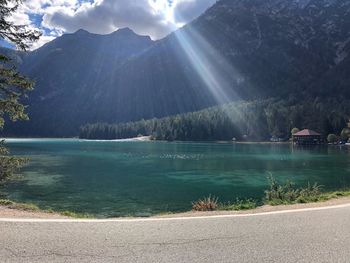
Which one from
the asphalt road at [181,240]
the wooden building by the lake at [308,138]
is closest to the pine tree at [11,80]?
the asphalt road at [181,240]

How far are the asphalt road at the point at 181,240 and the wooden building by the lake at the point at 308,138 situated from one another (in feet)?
547

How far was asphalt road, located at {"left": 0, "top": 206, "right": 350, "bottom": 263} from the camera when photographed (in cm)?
899

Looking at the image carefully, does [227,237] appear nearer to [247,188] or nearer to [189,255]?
[189,255]

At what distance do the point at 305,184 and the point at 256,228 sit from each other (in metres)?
35.0

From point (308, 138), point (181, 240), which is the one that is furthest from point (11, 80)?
point (308, 138)

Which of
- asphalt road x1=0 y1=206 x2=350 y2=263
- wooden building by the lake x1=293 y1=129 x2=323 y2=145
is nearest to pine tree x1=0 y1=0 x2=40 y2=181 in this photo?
asphalt road x1=0 y1=206 x2=350 y2=263

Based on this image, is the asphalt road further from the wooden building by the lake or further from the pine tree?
the wooden building by the lake

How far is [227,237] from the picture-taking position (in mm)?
10875

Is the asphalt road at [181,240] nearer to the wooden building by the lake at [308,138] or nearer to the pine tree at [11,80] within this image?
the pine tree at [11,80]

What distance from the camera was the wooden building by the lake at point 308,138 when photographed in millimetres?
172000

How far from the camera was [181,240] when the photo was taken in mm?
10492

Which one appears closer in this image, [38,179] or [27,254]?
[27,254]

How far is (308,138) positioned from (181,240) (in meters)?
173

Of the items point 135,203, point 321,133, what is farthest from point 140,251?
point 321,133
